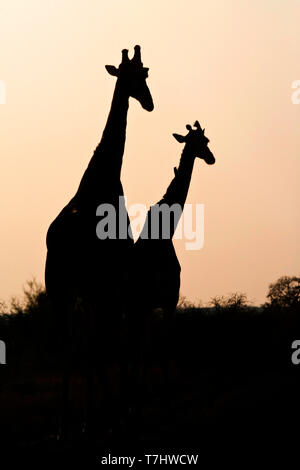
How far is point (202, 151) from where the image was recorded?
18.3 m

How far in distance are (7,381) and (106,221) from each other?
702 cm

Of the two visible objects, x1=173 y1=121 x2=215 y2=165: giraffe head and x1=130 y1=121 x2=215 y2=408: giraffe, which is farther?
x1=173 y1=121 x2=215 y2=165: giraffe head

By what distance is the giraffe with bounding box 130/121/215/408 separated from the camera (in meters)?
15.4

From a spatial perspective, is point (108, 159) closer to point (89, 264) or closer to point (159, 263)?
point (89, 264)

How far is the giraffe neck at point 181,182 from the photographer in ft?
57.0

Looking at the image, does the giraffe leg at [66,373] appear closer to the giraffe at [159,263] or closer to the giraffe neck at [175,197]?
the giraffe at [159,263]

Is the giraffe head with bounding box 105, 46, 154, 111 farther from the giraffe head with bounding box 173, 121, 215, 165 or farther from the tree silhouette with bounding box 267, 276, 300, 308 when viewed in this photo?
the tree silhouette with bounding box 267, 276, 300, 308

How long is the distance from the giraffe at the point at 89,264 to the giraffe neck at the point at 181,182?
3.52 metres

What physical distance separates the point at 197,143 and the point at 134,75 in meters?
3.90

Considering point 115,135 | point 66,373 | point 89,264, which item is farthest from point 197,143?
point 66,373

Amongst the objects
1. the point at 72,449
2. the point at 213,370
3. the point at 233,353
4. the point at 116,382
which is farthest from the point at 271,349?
the point at 72,449

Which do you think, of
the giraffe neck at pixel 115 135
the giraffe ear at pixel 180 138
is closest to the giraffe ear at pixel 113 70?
the giraffe neck at pixel 115 135

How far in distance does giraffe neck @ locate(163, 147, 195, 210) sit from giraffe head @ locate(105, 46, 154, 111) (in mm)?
2903

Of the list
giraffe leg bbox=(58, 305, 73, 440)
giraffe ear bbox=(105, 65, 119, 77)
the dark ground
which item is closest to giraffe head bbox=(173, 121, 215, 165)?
the dark ground
